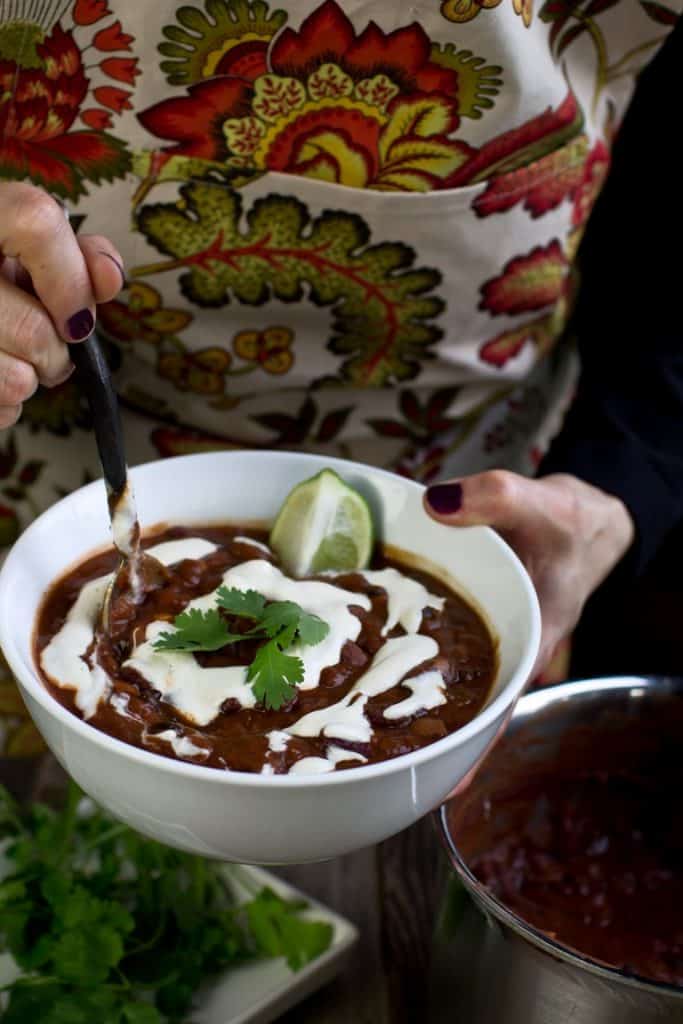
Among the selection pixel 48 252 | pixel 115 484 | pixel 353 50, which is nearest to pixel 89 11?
pixel 353 50

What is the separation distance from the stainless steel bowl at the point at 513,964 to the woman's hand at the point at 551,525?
0.38 ft

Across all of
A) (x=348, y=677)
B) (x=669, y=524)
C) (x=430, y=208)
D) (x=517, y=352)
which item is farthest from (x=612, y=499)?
(x=348, y=677)

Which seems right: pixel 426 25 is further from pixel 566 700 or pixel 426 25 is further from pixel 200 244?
pixel 566 700

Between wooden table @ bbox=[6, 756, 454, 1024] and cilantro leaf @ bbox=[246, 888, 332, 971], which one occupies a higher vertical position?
cilantro leaf @ bbox=[246, 888, 332, 971]

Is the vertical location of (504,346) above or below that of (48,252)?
below

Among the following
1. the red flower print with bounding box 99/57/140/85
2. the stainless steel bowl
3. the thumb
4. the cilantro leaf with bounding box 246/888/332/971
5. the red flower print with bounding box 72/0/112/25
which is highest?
the red flower print with bounding box 72/0/112/25

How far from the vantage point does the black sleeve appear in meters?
1.53

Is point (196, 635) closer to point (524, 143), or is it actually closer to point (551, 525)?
point (551, 525)

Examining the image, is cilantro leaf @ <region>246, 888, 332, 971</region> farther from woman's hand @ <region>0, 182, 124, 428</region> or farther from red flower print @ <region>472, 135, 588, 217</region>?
red flower print @ <region>472, 135, 588, 217</region>

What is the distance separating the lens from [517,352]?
1618 millimetres

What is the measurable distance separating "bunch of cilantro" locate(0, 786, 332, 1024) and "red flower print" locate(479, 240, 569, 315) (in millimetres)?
767

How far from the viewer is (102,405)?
1020 millimetres

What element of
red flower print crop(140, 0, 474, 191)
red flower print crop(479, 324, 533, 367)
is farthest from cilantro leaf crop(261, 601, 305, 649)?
red flower print crop(479, 324, 533, 367)

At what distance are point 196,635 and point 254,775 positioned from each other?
199 millimetres
